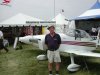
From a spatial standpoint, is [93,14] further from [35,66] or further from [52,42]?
[52,42]

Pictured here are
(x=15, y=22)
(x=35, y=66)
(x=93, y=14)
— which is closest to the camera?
(x=35, y=66)

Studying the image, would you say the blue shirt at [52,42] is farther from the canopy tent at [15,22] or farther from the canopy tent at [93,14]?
the canopy tent at [15,22]

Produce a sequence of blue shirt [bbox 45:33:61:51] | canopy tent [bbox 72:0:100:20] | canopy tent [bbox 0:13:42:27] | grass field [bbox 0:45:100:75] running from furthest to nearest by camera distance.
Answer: canopy tent [bbox 0:13:42:27] → canopy tent [bbox 72:0:100:20] → grass field [bbox 0:45:100:75] → blue shirt [bbox 45:33:61:51]

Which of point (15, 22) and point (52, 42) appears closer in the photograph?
point (52, 42)

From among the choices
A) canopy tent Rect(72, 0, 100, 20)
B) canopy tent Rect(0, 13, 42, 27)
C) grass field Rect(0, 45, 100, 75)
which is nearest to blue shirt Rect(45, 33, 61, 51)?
grass field Rect(0, 45, 100, 75)

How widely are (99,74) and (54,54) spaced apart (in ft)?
5.14

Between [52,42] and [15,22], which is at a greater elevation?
[15,22]

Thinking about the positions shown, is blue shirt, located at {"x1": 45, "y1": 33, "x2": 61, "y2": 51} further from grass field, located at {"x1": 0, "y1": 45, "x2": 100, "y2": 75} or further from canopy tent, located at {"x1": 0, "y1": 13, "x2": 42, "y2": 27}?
canopy tent, located at {"x1": 0, "y1": 13, "x2": 42, "y2": 27}

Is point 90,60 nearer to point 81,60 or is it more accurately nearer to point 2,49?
point 81,60

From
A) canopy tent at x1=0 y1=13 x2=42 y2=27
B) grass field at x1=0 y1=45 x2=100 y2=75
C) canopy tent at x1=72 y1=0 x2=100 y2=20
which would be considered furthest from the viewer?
canopy tent at x1=0 y1=13 x2=42 y2=27

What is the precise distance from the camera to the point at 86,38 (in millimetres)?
10633

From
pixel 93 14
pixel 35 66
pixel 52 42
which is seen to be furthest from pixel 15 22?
pixel 52 42

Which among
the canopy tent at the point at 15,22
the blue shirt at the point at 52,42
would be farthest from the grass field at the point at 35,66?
the canopy tent at the point at 15,22

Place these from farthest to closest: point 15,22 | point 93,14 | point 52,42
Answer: point 15,22 < point 93,14 < point 52,42
